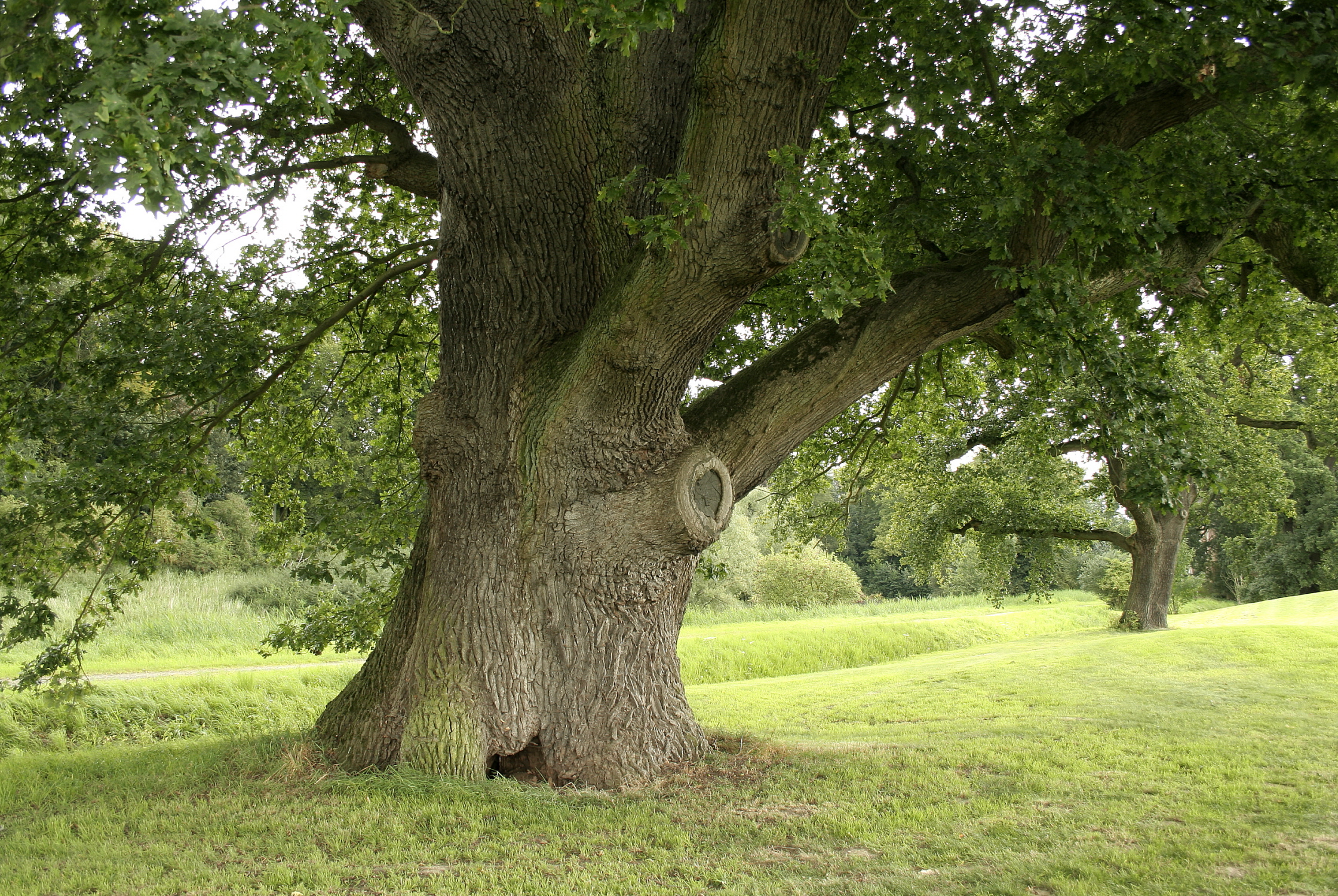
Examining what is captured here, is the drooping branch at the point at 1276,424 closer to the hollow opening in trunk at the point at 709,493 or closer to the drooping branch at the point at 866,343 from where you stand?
the drooping branch at the point at 866,343

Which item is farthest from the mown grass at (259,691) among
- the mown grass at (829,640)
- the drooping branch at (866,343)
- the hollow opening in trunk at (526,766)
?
the drooping branch at (866,343)

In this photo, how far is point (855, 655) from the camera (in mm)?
21469

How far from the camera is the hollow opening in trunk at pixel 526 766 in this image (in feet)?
19.9

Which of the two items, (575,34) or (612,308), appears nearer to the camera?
(612,308)

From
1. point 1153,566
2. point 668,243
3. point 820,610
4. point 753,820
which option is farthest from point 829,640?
point 668,243

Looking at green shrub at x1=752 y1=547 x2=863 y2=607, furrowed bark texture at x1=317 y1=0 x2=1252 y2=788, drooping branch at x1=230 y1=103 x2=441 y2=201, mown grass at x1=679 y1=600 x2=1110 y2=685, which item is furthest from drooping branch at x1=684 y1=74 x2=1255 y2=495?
A: green shrub at x1=752 y1=547 x2=863 y2=607

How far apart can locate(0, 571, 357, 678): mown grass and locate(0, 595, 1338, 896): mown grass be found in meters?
6.18

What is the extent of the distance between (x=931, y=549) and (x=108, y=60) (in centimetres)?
1849

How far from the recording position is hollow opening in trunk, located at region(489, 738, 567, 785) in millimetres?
6074

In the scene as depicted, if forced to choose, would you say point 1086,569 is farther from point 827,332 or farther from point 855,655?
point 827,332

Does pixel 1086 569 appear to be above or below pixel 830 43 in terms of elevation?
below

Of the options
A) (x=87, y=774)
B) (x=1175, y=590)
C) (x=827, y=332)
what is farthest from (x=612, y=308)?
(x=1175, y=590)

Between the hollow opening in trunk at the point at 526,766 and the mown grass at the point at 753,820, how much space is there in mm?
358

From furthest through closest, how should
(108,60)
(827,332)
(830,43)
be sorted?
(827,332)
(830,43)
(108,60)
